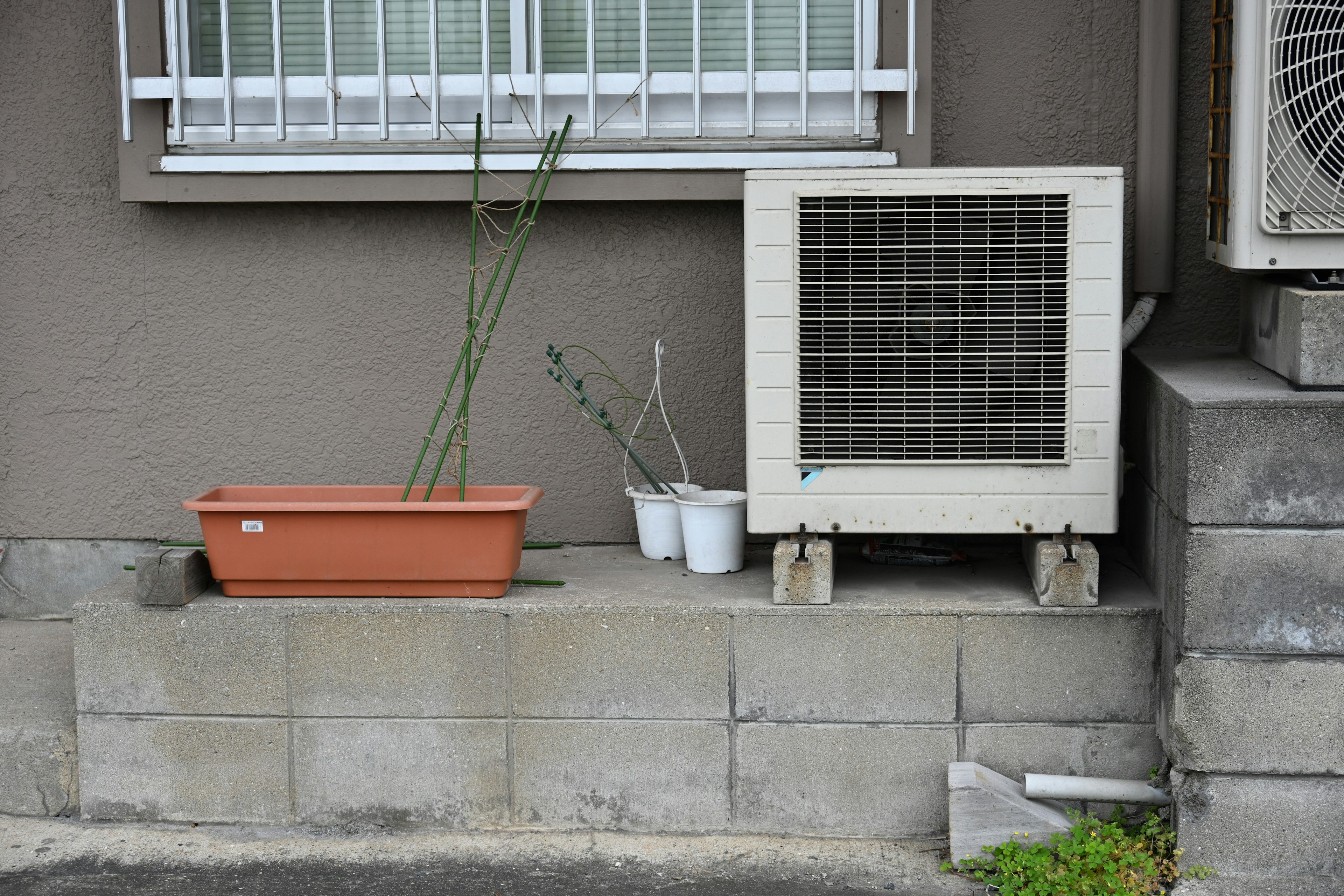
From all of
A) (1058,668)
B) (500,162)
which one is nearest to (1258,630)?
(1058,668)

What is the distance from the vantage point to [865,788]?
10.8 ft

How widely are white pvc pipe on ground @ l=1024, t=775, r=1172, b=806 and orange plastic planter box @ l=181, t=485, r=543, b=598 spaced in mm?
1418

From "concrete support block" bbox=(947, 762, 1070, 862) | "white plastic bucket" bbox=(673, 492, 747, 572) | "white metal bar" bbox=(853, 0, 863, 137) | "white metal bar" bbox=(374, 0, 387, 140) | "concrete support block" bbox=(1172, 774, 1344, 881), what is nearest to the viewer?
"concrete support block" bbox=(1172, 774, 1344, 881)

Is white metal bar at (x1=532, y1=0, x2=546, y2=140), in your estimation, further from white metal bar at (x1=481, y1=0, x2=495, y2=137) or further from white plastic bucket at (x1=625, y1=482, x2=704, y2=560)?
white plastic bucket at (x1=625, y1=482, x2=704, y2=560)

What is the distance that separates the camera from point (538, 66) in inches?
148

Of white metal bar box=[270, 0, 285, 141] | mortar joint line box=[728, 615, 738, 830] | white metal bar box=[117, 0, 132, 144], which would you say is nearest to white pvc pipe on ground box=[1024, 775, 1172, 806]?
mortar joint line box=[728, 615, 738, 830]

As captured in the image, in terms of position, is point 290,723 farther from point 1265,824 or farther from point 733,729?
point 1265,824

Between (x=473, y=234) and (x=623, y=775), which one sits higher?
(x=473, y=234)

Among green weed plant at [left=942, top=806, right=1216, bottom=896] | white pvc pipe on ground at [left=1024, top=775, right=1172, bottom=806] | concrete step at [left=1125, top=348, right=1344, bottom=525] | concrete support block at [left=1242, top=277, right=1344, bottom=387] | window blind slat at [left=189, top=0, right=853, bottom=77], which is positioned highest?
window blind slat at [left=189, top=0, right=853, bottom=77]

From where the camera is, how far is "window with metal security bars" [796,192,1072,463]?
3.13 meters

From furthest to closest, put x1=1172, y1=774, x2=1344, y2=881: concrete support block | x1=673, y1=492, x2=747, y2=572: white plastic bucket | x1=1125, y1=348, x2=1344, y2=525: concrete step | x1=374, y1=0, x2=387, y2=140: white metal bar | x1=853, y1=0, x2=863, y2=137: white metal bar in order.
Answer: x1=374, y1=0, x2=387, y2=140: white metal bar → x1=853, y1=0, x2=863, y2=137: white metal bar → x1=673, y1=492, x2=747, y2=572: white plastic bucket → x1=1172, y1=774, x2=1344, y2=881: concrete support block → x1=1125, y1=348, x2=1344, y2=525: concrete step

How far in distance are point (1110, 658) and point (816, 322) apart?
1096 mm

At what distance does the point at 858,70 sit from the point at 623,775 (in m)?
2.04

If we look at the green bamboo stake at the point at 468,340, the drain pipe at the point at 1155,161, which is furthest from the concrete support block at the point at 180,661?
the drain pipe at the point at 1155,161
